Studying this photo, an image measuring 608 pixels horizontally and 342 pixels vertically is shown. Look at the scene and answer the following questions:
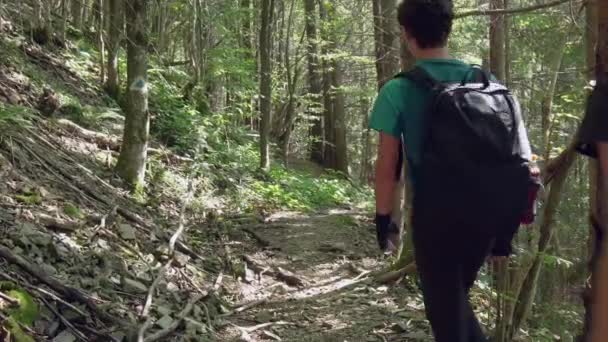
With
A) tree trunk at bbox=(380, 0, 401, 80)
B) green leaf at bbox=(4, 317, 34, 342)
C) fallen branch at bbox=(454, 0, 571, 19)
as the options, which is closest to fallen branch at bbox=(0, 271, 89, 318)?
green leaf at bbox=(4, 317, 34, 342)

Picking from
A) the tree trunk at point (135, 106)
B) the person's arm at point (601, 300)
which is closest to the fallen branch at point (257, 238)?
the tree trunk at point (135, 106)

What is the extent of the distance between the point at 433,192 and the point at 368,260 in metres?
6.20

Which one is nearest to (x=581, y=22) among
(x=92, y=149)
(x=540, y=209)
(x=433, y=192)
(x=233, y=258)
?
(x=540, y=209)

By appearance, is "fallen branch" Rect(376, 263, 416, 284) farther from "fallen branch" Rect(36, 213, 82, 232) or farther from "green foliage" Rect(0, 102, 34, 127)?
"green foliage" Rect(0, 102, 34, 127)

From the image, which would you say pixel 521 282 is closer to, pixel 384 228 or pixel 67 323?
pixel 384 228

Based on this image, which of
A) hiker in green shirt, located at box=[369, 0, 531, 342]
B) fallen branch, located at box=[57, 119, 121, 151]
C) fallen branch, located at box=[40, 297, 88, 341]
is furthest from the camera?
fallen branch, located at box=[57, 119, 121, 151]

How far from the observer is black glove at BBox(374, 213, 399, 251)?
304 centimetres

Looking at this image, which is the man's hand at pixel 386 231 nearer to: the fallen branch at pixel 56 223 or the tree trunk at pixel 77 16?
the fallen branch at pixel 56 223

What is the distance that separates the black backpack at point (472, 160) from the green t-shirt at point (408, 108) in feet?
0.22

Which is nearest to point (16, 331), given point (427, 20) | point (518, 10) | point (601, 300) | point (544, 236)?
point (427, 20)

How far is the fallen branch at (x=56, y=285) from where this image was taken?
462cm

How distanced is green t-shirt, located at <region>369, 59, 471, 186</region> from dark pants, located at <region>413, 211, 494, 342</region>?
34cm

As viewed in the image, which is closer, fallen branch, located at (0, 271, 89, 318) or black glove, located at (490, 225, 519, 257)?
black glove, located at (490, 225, 519, 257)

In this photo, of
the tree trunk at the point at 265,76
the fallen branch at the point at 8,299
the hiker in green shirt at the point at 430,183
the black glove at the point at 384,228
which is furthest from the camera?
the tree trunk at the point at 265,76
